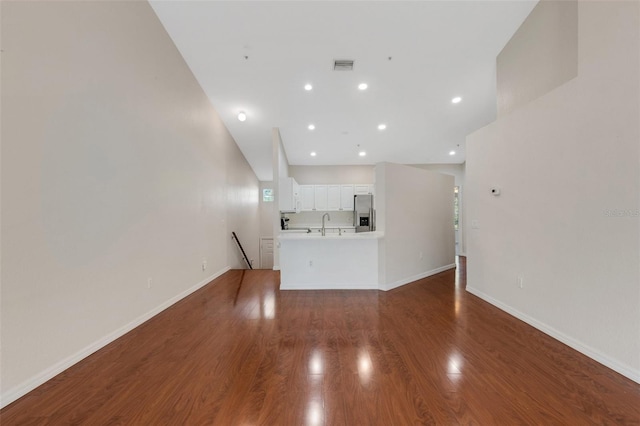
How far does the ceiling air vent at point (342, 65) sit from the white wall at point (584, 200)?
7.74 feet

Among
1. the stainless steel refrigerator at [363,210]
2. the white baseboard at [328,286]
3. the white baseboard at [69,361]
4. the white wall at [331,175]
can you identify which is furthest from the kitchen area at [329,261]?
the white wall at [331,175]

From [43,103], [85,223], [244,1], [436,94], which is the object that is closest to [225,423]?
[85,223]

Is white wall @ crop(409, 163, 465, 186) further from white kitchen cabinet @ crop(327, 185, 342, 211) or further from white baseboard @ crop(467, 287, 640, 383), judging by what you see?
white baseboard @ crop(467, 287, 640, 383)

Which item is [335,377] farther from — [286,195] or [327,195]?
[327,195]

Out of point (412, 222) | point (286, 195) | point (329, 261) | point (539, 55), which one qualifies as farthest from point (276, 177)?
point (539, 55)

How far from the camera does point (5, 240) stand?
1.56 meters

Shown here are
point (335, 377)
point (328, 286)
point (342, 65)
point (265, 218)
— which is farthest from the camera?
point (265, 218)

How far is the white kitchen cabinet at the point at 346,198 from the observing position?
7.28m

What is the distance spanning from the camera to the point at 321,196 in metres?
7.32

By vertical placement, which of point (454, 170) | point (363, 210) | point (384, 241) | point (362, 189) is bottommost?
point (384, 241)

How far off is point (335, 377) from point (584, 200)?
2.63m

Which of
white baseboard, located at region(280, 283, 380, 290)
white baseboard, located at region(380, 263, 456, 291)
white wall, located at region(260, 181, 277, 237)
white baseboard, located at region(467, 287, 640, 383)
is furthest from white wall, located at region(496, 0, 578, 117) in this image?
white wall, located at region(260, 181, 277, 237)

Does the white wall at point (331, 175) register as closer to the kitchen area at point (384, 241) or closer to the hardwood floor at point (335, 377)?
the kitchen area at point (384, 241)

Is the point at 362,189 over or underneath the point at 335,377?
over
